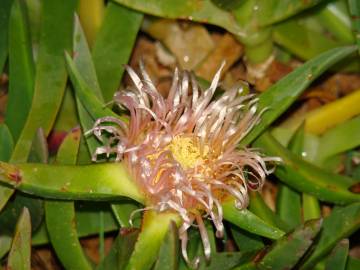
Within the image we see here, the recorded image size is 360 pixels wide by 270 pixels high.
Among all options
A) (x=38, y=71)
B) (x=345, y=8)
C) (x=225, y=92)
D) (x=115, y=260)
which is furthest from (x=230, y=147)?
(x=345, y=8)

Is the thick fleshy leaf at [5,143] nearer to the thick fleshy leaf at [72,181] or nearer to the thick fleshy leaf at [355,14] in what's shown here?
the thick fleshy leaf at [72,181]

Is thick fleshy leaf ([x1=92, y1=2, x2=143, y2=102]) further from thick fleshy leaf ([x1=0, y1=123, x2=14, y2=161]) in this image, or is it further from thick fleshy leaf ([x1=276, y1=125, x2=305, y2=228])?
thick fleshy leaf ([x1=276, y1=125, x2=305, y2=228])

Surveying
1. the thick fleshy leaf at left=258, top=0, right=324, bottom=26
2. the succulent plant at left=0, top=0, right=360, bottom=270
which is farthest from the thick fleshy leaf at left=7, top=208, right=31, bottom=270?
the thick fleshy leaf at left=258, top=0, right=324, bottom=26

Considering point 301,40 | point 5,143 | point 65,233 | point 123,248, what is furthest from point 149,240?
point 301,40

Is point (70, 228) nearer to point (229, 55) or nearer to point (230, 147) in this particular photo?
point (230, 147)

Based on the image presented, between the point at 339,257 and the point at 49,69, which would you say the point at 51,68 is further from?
the point at 339,257

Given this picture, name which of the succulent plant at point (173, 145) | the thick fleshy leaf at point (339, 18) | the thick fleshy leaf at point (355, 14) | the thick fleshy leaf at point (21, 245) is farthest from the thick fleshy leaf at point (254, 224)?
the thick fleshy leaf at point (339, 18)
